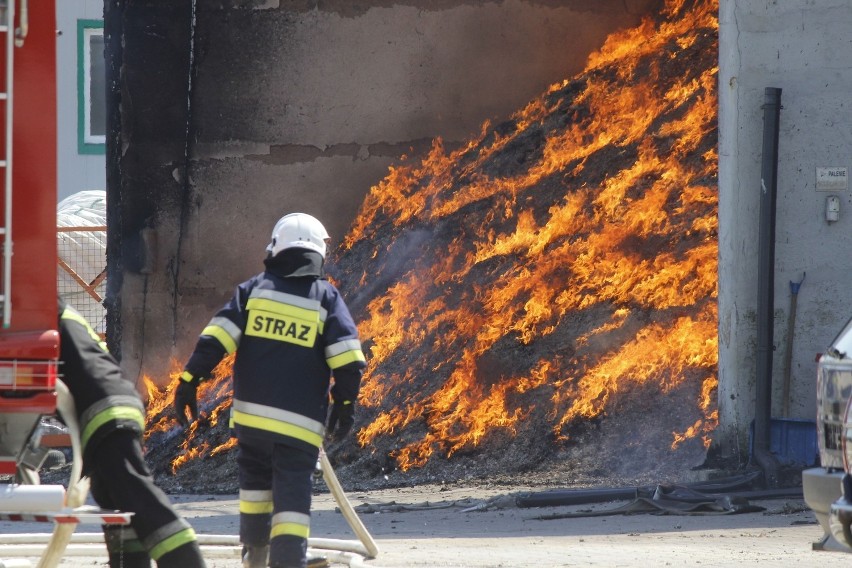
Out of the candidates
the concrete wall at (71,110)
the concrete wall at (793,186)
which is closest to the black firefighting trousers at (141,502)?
the concrete wall at (793,186)

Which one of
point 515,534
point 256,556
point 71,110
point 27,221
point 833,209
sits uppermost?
point 71,110

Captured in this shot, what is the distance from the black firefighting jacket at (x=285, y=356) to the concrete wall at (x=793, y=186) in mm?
4476

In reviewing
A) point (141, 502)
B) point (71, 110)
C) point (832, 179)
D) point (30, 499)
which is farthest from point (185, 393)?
point (71, 110)

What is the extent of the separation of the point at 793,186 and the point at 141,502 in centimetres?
613

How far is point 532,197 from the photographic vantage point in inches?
501

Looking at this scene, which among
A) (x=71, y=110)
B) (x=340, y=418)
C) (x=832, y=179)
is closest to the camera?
(x=340, y=418)

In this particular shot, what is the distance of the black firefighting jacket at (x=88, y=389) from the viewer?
5090mm

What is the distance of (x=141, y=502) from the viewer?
5.11 metres

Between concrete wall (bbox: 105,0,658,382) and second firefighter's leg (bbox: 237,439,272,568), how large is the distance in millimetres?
7700

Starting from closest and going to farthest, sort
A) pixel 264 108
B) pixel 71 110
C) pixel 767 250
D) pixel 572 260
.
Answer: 1. pixel 767 250
2. pixel 572 260
3. pixel 264 108
4. pixel 71 110

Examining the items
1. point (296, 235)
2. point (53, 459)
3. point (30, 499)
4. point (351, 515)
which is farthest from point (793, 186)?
point (30, 499)

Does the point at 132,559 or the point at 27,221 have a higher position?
the point at 27,221

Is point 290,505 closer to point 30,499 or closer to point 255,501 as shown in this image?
point 255,501

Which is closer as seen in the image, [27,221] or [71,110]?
[27,221]
